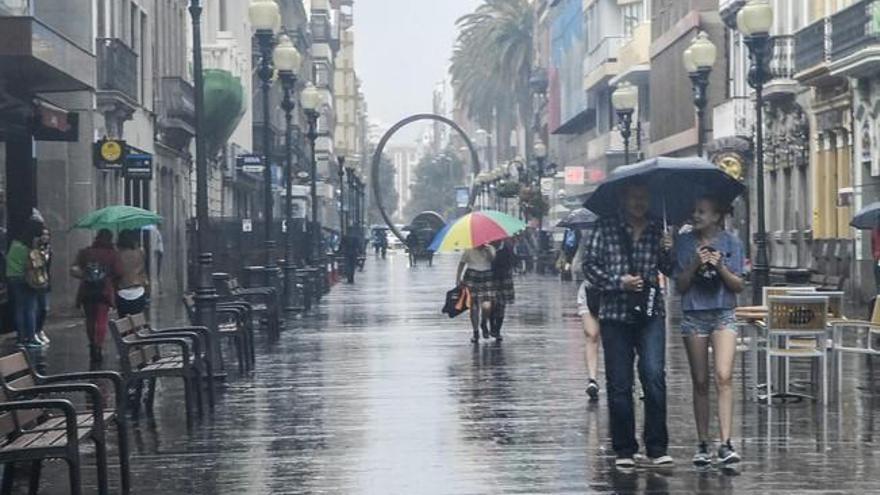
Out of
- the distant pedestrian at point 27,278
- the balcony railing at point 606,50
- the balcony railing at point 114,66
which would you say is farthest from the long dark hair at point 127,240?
the balcony railing at point 606,50

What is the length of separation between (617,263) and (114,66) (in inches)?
A: 1147

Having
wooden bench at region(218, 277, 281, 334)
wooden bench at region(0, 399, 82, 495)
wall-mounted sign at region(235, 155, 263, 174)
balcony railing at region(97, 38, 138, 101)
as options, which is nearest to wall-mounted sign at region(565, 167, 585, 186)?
wall-mounted sign at region(235, 155, 263, 174)

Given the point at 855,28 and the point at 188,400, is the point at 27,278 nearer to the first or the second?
the point at 188,400

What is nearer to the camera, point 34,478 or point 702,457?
point 34,478

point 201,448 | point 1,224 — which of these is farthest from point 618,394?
point 1,224

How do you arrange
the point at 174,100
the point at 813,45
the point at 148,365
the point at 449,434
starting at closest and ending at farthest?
the point at 449,434 → the point at 148,365 → the point at 813,45 → the point at 174,100

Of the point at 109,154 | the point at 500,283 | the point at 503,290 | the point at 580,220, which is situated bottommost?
the point at 503,290

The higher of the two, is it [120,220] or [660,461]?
[120,220]

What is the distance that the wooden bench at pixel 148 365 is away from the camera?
1531cm

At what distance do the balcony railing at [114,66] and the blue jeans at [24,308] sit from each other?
14.3 m

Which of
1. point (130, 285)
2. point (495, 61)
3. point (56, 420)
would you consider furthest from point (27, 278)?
point (495, 61)

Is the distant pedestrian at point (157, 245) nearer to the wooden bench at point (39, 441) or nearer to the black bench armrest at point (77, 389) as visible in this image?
the black bench armrest at point (77, 389)

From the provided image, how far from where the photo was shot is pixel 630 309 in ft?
39.4

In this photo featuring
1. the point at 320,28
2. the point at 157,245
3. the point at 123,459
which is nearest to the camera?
the point at 123,459
